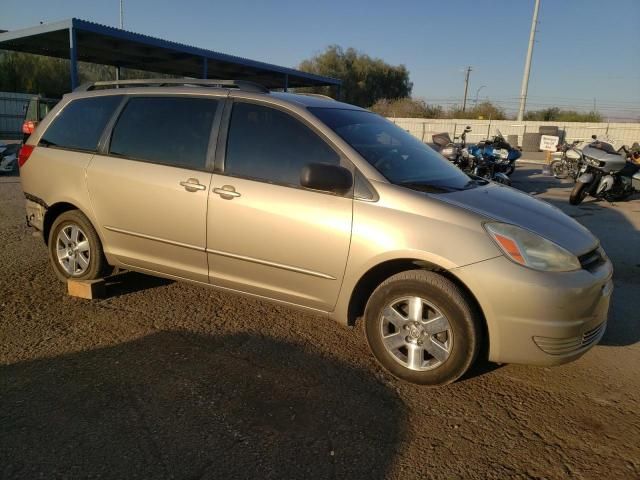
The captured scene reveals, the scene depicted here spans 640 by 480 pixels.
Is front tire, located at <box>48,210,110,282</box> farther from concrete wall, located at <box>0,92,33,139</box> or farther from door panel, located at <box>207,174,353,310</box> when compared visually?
concrete wall, located at <box>0,92,33,139</box>

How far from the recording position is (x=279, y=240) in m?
3.30

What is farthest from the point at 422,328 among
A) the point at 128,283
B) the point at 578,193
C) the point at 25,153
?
the point at 578,193

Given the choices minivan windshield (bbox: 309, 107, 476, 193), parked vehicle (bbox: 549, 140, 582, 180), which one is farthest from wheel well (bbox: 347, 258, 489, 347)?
parked vehicle (bbox: 549, 140, 582, 180)

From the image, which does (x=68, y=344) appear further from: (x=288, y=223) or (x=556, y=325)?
(x=556, y=325)

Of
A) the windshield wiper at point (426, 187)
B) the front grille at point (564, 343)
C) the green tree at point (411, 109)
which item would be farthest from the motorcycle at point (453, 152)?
the green tree at point (411, 109)

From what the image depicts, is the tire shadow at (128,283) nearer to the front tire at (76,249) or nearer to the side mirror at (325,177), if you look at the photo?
the front tire at (76,249)

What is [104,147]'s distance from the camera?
4.14 m

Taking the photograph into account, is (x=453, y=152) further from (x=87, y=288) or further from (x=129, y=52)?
(x=129, y=52)

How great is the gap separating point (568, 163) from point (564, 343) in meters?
11.9

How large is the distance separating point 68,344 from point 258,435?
174 centimetres

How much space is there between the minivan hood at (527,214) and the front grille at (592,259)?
0.10ft

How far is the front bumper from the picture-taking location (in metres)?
2.72

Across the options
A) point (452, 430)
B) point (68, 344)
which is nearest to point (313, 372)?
point (452, 430)

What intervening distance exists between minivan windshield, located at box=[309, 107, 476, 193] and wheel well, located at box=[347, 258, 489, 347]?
53cm
